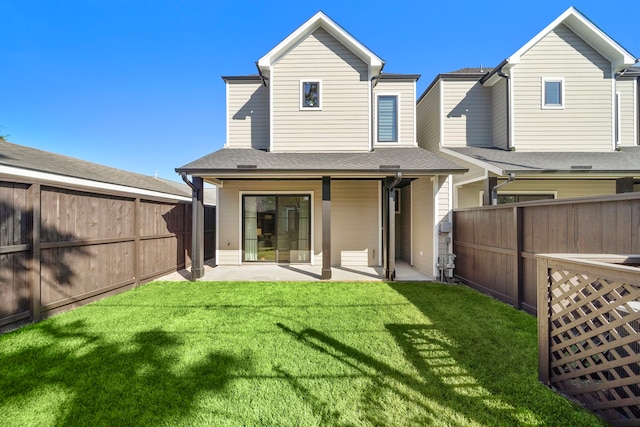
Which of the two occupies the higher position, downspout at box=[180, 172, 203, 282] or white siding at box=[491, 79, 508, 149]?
white siding at box=[491, 79, 508, 149]

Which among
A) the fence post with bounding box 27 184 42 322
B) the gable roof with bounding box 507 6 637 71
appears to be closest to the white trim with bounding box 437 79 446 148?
the gable roof with bounding box 507 6 637 71

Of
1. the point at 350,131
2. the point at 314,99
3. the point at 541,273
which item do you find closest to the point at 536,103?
the point at 350,131

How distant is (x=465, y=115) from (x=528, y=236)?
553cm

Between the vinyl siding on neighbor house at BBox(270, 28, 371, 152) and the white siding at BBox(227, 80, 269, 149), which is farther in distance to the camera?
the white siding at BBox(227, 80, 269, 149)

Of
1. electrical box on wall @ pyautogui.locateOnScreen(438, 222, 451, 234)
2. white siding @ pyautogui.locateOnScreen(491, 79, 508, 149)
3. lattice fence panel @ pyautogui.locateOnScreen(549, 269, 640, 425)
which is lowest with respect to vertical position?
lattice fence panel @ pyautogui.locateOnScreen(549, 269, 640, 425)

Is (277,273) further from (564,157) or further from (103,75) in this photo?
(103,75)

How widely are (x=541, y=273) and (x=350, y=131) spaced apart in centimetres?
619

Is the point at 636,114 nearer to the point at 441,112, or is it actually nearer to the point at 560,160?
the point at 560,160

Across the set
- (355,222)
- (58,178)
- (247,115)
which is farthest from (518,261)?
(58,178)

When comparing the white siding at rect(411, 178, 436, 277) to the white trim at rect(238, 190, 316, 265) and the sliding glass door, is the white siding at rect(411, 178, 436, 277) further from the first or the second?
the sliding glass door

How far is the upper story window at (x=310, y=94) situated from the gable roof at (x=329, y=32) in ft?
3.55

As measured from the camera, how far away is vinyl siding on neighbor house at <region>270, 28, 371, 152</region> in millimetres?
7754

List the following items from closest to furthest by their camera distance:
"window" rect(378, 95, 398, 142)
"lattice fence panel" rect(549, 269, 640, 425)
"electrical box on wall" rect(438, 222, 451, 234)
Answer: "lattice fence panel" rect(549, 269, 640, 425) → "electrical box on wall" rect(438, 222, 451, 234) → "window" rect(378, 95, 398, 142)

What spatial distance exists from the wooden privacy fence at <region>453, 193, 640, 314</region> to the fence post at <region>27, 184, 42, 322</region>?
755cm
